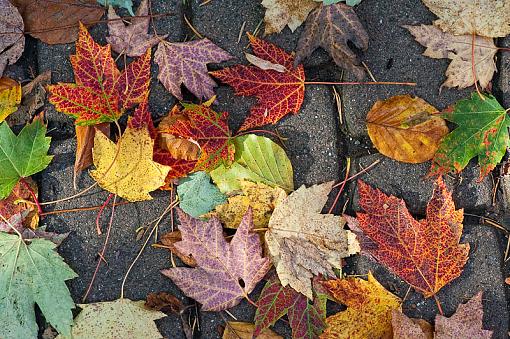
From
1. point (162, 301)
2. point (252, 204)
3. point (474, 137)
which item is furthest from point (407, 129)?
point (162, 301)

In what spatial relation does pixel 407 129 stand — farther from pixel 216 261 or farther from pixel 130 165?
pixel 130 165

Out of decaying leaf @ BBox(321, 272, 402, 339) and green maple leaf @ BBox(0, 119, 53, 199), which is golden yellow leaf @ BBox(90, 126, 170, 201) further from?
decaying leaf @ BBox(321, 272, 402, 339)

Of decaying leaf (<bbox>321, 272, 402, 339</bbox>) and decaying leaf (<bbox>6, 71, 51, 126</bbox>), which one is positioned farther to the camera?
decaying leaf (<bbox>6, 71, 51, 126</bbox>)

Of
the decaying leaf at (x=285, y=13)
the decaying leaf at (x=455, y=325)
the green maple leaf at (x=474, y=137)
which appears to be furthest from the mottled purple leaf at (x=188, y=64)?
the decaying leaf at (x=455, y=325)

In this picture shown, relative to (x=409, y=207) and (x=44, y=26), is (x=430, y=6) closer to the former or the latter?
(x=409, y=207)

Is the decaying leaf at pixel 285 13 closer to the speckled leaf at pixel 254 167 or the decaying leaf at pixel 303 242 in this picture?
the speckled leaf at pixel 254 167

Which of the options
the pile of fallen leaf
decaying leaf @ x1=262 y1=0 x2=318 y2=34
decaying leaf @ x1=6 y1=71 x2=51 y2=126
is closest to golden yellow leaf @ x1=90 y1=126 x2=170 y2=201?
the pile of fallen leaf

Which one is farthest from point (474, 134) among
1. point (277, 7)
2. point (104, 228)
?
point (104, 228)
